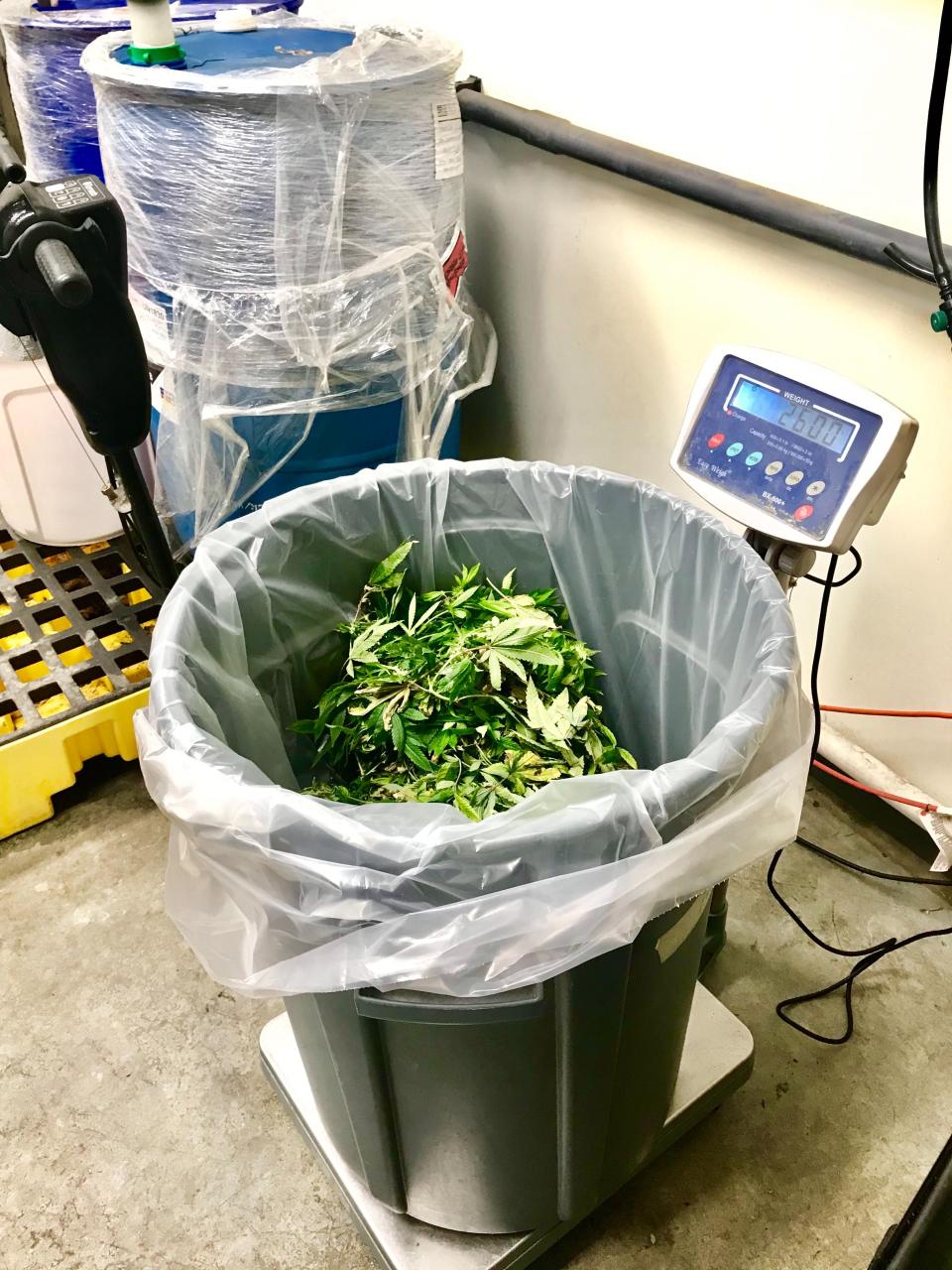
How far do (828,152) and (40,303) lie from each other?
81 cm

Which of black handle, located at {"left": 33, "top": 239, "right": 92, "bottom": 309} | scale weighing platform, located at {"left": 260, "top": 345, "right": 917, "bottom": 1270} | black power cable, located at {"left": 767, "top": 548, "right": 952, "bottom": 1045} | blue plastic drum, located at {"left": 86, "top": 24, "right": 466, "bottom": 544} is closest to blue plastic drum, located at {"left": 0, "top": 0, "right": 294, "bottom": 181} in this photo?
blue plastic drum, located at {"left": 86, "top": 24, "right": 466, "bottom": 544}

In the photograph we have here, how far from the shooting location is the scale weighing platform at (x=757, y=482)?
74 centimetres

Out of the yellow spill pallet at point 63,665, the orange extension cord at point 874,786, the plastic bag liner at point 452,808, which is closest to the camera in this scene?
the plastic bag liner at point 452,808

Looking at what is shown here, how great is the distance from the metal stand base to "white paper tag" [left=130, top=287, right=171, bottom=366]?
0.81m

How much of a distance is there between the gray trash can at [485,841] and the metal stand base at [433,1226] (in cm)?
2

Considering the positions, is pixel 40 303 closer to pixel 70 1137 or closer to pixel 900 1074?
pixel 70 1137

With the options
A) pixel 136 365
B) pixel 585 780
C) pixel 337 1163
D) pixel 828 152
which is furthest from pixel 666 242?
pixel 337 1163

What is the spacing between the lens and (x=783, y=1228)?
89 cm

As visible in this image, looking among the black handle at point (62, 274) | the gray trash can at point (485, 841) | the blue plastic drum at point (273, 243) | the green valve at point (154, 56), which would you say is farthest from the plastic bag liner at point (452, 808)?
the green valve at point (154, 56)

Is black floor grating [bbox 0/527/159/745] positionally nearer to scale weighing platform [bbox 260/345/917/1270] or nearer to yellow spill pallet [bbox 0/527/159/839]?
yellow spill pallet [bbox 0/527/159/839]

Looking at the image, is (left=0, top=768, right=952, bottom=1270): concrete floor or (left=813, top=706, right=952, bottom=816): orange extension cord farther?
(left=813, top=706, right=952, bottom=816): orange extension cord

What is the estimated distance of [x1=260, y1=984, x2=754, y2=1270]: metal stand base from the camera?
2.67 feet

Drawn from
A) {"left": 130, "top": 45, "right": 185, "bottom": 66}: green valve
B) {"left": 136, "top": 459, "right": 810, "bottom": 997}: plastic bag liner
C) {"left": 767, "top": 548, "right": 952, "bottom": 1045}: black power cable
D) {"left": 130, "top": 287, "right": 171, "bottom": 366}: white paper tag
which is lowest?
{"left": 767, "top": 548, "right": 952, "bottom": 1045}: black power cable

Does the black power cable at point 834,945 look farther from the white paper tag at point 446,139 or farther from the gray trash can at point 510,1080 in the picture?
the white paper tag at point 446,139
